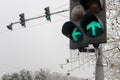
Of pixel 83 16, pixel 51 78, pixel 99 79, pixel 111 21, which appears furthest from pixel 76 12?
pixel 51 78

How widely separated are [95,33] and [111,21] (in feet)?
32.9

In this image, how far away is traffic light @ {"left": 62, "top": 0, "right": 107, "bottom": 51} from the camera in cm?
547

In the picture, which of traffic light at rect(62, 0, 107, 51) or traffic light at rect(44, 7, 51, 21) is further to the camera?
traffic light at rect(44, 7, 51, 21)

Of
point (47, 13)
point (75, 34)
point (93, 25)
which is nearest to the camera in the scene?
point (93, 25)

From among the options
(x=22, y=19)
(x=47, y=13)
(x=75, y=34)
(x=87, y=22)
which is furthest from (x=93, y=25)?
(x=22, y=19)

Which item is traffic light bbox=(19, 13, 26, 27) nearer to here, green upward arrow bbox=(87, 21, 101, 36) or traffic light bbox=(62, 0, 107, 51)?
traffic light bbox=(62, 0, 107, 51)

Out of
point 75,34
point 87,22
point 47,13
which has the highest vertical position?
point 47,13

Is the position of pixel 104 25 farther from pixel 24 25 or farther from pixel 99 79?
pixel 24 25

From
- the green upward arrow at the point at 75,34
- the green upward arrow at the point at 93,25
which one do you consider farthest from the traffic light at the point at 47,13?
the green upward arrow at the point at 93,25

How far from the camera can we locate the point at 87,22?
18.6 ft

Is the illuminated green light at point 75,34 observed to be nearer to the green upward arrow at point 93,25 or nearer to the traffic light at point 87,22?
the traffic light at point 87,22

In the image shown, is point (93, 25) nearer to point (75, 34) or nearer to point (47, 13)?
point (75, 34)

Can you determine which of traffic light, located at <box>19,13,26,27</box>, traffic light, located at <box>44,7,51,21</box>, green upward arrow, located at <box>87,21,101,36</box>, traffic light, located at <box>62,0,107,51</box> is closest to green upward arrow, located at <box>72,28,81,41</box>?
traffic light, located at <box>62,0,107,51</box>

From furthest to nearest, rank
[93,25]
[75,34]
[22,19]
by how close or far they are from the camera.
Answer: [22,19], [75,34], [93,25]
